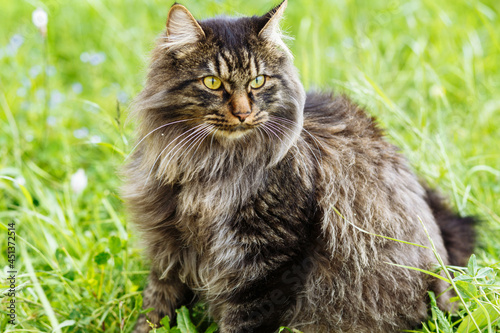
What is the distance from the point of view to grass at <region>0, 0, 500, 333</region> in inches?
93.6

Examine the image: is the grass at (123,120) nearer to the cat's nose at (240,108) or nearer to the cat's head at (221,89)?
the cat's head at (221,89)

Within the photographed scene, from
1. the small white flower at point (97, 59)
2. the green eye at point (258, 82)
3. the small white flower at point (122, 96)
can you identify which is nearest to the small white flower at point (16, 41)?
the small white flower at point (97, 59)

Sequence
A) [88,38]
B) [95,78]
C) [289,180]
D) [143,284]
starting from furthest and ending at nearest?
[88,38] < [95,78] < [143,284] < [289,180]

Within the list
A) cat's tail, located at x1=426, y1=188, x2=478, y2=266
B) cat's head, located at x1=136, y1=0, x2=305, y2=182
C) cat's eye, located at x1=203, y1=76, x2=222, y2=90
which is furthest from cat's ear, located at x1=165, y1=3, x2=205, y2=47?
cat's tail, located at x1=426, y1=188, x2=478, y2=266

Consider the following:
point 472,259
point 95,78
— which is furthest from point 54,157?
point 472,259

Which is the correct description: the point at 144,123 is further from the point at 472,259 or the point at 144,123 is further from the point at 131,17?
the point at 131,17

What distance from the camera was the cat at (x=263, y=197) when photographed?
6.52ft

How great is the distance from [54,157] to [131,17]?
6.77 feet

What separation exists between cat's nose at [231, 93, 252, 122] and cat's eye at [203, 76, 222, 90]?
0.30ft

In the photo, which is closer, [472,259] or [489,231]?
[472,259]

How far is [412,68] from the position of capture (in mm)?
4484

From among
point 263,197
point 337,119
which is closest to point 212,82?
point 263,197

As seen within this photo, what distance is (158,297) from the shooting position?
234cm

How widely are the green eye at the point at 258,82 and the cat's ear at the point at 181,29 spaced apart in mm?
280
